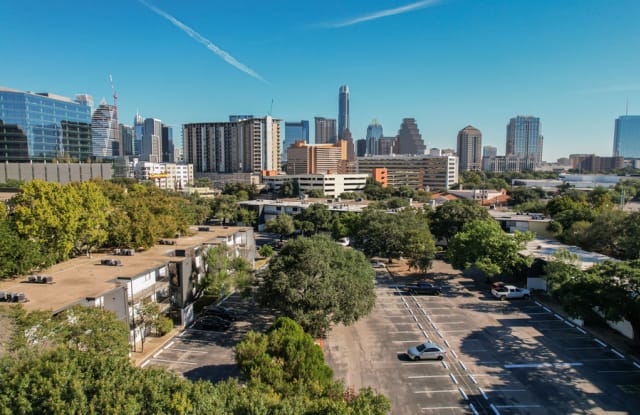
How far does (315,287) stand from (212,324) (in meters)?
7.15

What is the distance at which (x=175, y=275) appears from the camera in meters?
24.6

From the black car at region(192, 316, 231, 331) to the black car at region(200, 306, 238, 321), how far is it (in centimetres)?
83

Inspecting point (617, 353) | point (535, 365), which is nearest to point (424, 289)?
point (535, 365)

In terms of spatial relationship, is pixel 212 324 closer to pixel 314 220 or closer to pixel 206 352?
pixel 206 352

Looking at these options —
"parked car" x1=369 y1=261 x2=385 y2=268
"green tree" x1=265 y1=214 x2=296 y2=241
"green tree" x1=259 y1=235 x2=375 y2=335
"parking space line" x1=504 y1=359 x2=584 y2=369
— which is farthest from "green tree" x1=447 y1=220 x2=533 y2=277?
"green tree" x1=265 y1=214 x2=296 y2=241

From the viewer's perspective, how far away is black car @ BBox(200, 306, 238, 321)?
2522 centimetres

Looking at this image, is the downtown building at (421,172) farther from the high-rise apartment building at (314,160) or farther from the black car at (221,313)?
the black car at (221,313)

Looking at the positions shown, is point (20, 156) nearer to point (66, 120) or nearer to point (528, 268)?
point (66, 120)

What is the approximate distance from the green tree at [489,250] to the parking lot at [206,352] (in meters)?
15.4

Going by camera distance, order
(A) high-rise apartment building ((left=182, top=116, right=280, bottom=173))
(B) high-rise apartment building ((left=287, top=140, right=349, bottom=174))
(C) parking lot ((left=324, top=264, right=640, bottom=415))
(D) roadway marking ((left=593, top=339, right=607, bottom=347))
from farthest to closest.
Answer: (B) high-rise apartment building ((left=287, top=140, right=349, bottom=174)), (A) high-rise apartment building ((left=182, top=116, right=280, bottom=173)), (D) roadway marking ((left=593, top=339, right=607, bottom=347)), (C) parking lot ((left=324, top=264, right=640, bottom=415))

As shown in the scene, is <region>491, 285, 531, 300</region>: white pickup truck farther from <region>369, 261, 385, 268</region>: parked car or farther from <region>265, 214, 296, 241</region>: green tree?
<region>265, 214, 296, 241</region>: green tree

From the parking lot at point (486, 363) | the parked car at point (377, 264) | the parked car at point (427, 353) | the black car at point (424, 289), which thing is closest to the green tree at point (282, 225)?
the parked car at point (377, 264)

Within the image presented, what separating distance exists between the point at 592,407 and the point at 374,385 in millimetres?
8467

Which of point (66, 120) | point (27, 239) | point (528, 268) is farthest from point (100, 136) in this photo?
point (528, 268)
